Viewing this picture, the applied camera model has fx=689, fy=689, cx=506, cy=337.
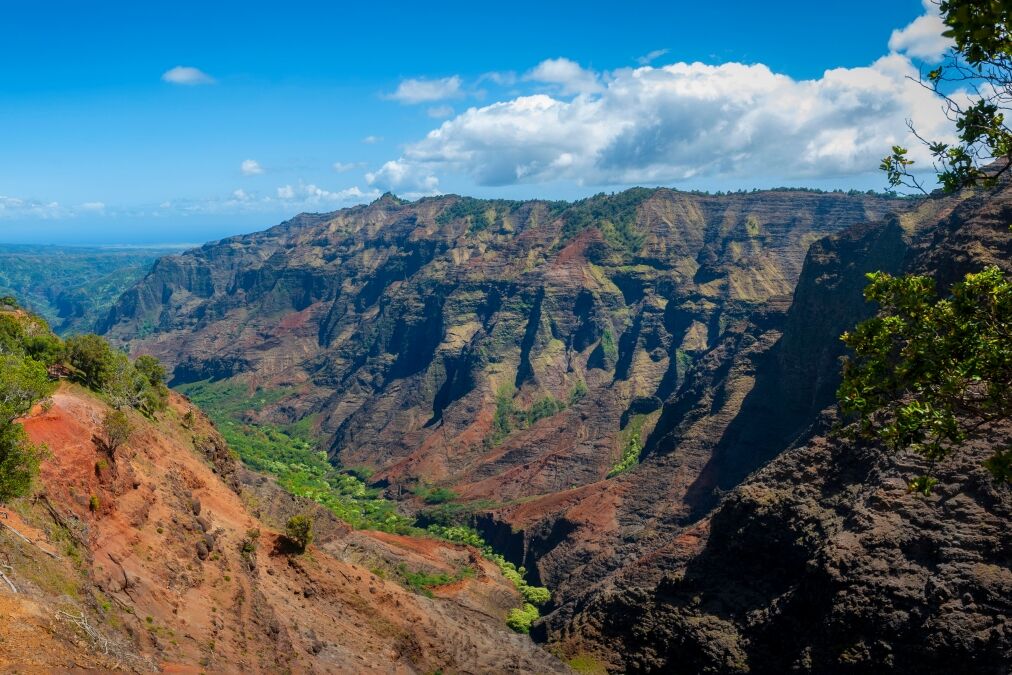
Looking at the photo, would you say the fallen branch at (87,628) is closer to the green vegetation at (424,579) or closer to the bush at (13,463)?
the bush at (13,463)

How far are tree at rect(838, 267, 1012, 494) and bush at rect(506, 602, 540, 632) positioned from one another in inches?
2161

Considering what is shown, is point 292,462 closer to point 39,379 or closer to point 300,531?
point 300,531

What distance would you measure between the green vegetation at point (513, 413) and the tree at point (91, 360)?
300 ft

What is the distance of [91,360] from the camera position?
44875 mm

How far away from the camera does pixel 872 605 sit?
34.9 meters

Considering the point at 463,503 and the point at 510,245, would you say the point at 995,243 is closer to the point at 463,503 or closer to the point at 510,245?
the point at 463,503

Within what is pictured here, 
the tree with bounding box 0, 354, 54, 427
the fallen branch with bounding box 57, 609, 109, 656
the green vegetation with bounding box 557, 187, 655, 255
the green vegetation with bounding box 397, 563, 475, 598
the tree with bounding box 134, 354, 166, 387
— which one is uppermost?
the green vegetation with bounding box 557, 187, 655, 255

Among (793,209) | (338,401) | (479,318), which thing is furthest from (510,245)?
(793,209)

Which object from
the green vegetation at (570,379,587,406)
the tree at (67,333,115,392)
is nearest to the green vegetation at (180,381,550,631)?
the green vegetation at (570,379,587,406)

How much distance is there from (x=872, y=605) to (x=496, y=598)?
4142 centimetres

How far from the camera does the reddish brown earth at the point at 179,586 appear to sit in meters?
23.0

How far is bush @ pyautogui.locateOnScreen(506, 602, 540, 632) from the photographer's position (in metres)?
64.0

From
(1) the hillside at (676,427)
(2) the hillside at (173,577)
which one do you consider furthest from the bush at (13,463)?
(1) the hillside at (676,427)

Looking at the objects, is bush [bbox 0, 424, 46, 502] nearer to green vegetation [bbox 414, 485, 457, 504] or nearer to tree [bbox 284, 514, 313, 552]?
tree [bbox 284, 514, 313, 552]
